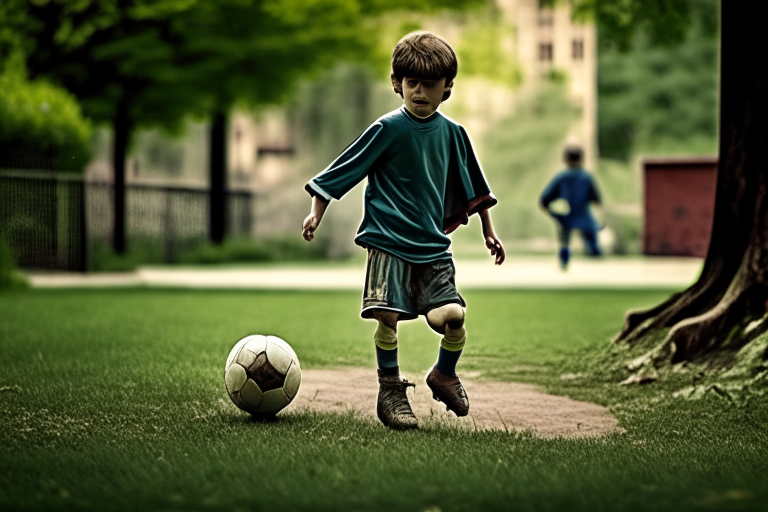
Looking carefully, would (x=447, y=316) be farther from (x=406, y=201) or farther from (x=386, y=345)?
(x=406, y=201)

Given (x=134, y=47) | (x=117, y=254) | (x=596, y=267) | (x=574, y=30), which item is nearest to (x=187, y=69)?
(x=134, y=47)

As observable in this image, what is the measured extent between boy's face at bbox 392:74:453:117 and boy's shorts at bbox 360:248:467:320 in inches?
29.6

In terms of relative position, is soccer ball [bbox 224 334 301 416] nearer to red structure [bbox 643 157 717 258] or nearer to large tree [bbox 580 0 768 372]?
large tree [bbox 580 0 768 372]

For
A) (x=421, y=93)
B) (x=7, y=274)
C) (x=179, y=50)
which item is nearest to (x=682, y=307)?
(x=421, y=93)

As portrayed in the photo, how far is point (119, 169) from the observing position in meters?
21.9

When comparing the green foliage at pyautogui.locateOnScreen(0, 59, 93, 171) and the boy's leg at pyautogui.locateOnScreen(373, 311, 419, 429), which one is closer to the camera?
the boy's leg at pyautogui.locateOnScreen(373, 311, 419, 429)

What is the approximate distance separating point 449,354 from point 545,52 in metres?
59.9

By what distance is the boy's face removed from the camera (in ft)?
16.9

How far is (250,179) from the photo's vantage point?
4962 centimetres

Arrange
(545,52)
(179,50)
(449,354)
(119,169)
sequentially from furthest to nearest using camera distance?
(545,52) < (179,50) < (119,169) < (449,354)

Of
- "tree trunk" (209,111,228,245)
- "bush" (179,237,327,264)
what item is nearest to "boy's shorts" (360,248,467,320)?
"bush" (179,237,327,264)

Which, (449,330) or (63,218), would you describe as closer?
(449,330)

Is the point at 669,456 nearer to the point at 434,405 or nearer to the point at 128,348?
the point at 434,405

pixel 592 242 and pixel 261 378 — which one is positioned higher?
pixel 592 242
